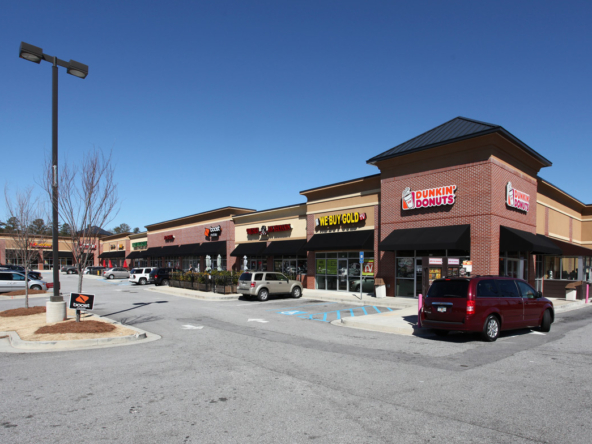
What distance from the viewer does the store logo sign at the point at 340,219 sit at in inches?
1032

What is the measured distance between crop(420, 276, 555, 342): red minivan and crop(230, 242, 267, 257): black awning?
2328 cm

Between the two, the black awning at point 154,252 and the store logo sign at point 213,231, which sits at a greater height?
the store logo sign at point 213,231

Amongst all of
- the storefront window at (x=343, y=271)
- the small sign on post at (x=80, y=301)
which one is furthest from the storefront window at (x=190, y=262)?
the small sign on post at (x=80, y=301)

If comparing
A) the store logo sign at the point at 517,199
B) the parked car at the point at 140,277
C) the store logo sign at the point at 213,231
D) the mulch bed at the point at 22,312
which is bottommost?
the parked car at the point at 140,277

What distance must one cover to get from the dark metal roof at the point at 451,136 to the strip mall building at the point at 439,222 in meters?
0.07

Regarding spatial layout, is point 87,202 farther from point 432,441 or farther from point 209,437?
point 432,441

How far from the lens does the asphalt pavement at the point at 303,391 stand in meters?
4.97

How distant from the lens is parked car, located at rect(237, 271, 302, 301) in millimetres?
23297

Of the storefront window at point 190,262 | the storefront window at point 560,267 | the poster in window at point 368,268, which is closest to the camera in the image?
the poster in window at point 368,268

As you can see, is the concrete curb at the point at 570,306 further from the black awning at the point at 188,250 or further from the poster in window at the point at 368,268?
the black awning at the point at 188,250

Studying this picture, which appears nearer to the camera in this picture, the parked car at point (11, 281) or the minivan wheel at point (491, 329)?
the minivan wheel at point (491, 329)

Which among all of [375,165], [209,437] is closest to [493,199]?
[375,165]

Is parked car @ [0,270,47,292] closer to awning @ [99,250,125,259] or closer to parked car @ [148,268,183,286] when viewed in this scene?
parked car @ [148,268,183,286]

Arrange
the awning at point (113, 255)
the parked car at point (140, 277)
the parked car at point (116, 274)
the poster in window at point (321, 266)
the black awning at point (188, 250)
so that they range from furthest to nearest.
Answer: the awning at point (113, 255)
the parked car at point (116, 274)
the black awning at point (188, 250)
the parked car at point (140, 277)
the poster in window at point (321, 266)
